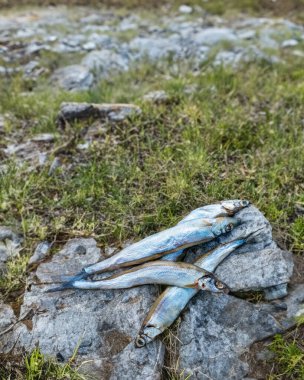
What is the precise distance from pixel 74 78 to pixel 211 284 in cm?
530

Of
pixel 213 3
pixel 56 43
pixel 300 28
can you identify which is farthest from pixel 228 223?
pixel 213 3

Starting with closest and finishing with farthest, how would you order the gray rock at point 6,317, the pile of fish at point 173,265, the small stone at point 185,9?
the pile of fish at point 173,265, the gray rock at point 6,317, the small stone at point 185,9

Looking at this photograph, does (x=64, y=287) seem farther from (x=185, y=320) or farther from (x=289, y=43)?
(x=289, y=43)

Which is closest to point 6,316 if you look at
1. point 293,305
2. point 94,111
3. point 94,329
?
point 94,329

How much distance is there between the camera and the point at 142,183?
15.3ft

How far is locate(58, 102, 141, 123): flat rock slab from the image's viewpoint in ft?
18.7

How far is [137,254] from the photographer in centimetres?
356

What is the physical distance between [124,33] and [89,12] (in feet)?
8.58

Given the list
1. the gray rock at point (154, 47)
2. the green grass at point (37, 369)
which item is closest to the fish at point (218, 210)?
the green grass at point (37, 369)

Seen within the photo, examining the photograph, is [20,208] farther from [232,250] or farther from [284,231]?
[284,231]

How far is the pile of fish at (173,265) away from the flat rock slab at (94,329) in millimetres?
108

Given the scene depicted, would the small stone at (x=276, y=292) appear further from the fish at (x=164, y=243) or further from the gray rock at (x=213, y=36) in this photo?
the gray rock at (x=213, y=36)

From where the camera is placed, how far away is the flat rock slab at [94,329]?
10.2ft

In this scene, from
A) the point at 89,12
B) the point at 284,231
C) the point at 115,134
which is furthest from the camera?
the point at 89,12
